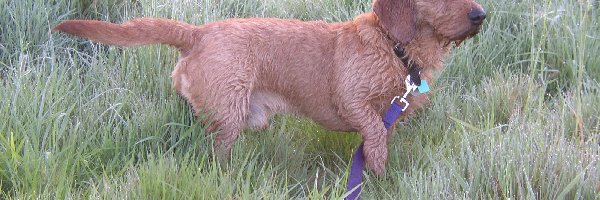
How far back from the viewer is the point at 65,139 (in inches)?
108

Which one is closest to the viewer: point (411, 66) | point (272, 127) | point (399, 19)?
point (399, 19)

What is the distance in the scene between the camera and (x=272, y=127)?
326cm

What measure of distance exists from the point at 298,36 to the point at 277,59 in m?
0.15

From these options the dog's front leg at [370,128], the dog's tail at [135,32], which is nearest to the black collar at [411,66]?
the dog's front leg at [370,128]

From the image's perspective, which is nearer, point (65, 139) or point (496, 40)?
point (65, 139)

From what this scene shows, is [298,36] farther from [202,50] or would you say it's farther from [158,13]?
[158,13]

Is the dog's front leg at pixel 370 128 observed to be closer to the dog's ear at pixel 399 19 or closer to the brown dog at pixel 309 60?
the brown dog at pixel 309 60

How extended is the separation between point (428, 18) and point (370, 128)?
21.0 inches

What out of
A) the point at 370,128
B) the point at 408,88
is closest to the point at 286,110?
the point at 370,128

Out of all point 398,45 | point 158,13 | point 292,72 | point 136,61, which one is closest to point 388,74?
point 398,45

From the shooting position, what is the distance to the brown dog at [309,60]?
9.29 feet

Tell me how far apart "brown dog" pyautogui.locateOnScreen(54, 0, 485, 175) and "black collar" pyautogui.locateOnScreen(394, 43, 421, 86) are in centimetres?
2

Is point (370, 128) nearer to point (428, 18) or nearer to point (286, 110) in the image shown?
point (286, 110)

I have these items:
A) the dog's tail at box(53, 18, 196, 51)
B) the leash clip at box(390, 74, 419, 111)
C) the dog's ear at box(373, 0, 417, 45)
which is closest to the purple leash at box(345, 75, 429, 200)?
the leash clip at box(390, 74, 419, 111)
